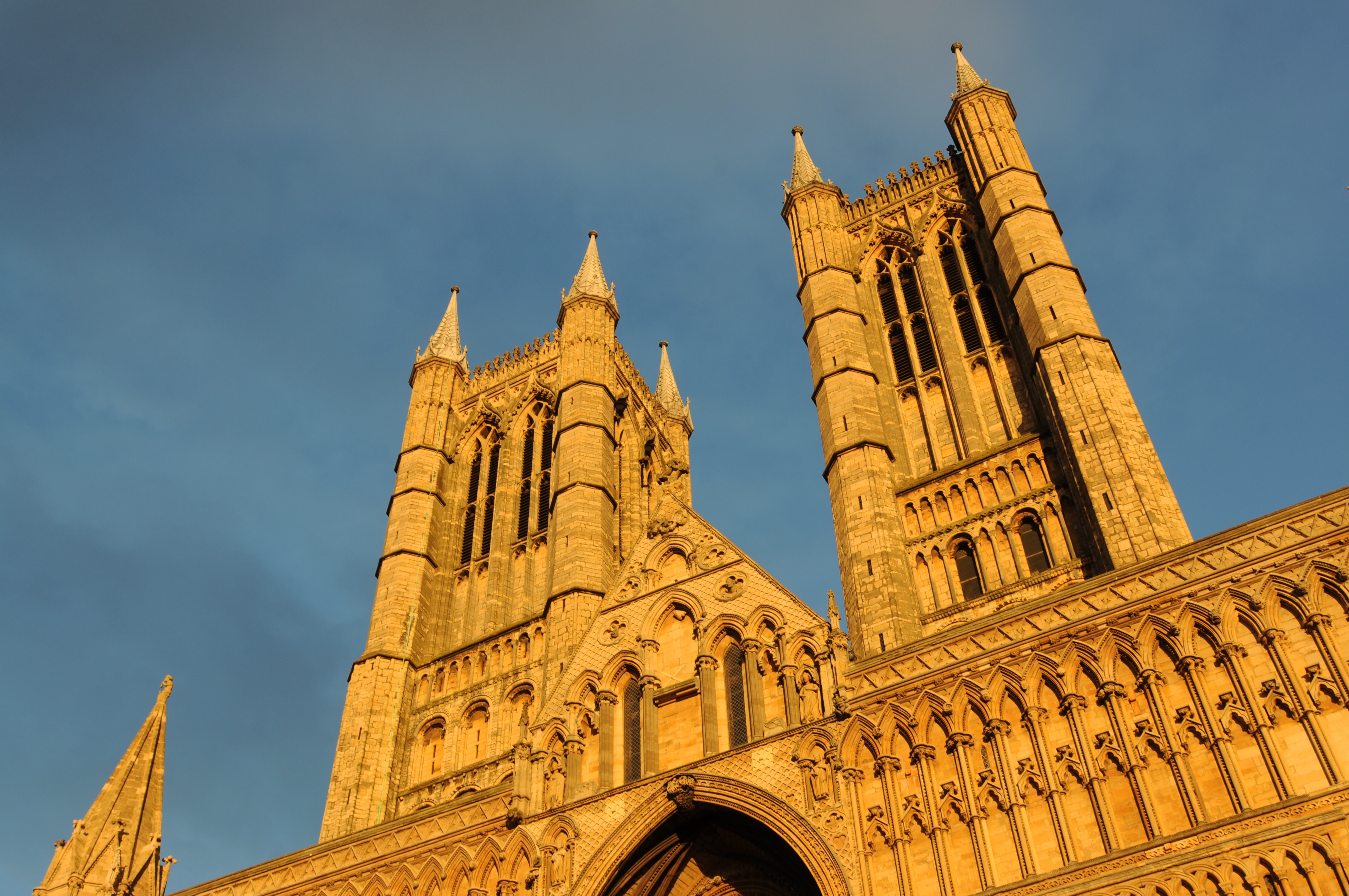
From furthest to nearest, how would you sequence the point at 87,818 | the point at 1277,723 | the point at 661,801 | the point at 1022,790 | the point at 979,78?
1. the point at 979,78
2. the point at 87,818
3. the point at 661,801
4. the point at 1022,790
5. the point at 1277,723

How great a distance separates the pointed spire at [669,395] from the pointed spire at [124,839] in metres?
30.3

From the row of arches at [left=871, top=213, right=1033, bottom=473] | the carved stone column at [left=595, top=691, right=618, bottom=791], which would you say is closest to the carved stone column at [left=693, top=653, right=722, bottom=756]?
the carved stone column at [left=595, top=691, right=618, bottom=791]

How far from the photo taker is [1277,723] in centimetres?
1437

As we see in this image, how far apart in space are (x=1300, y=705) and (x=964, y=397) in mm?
18730

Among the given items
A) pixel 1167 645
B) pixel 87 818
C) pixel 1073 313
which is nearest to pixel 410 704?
pixel 87 818

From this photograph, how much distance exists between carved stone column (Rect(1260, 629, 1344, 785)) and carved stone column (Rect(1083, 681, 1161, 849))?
64.8 inches

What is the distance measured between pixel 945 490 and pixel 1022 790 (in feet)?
50.8

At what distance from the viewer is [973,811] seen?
50.9 feet

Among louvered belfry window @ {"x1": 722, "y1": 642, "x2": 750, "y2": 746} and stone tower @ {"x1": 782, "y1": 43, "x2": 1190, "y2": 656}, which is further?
stone tower @ {"x1": 782, "y1": 43, "x2": 1190, "y2": 656}

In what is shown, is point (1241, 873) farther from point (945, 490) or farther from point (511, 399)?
point (511, 399)

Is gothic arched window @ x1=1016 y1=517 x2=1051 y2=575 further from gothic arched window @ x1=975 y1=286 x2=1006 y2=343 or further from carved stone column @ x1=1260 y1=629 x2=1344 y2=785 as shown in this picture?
carved stone column @ x1=1260 y1=629 x2=1344 y2=785

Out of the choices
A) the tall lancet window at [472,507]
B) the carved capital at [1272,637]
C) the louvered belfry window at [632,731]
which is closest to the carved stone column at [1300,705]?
the carved capital at [1272,637]

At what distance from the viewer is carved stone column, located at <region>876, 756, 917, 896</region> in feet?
50.5

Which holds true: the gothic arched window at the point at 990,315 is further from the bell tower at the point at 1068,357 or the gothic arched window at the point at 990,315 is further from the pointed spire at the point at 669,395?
the pointed spire at the point at 669,395
